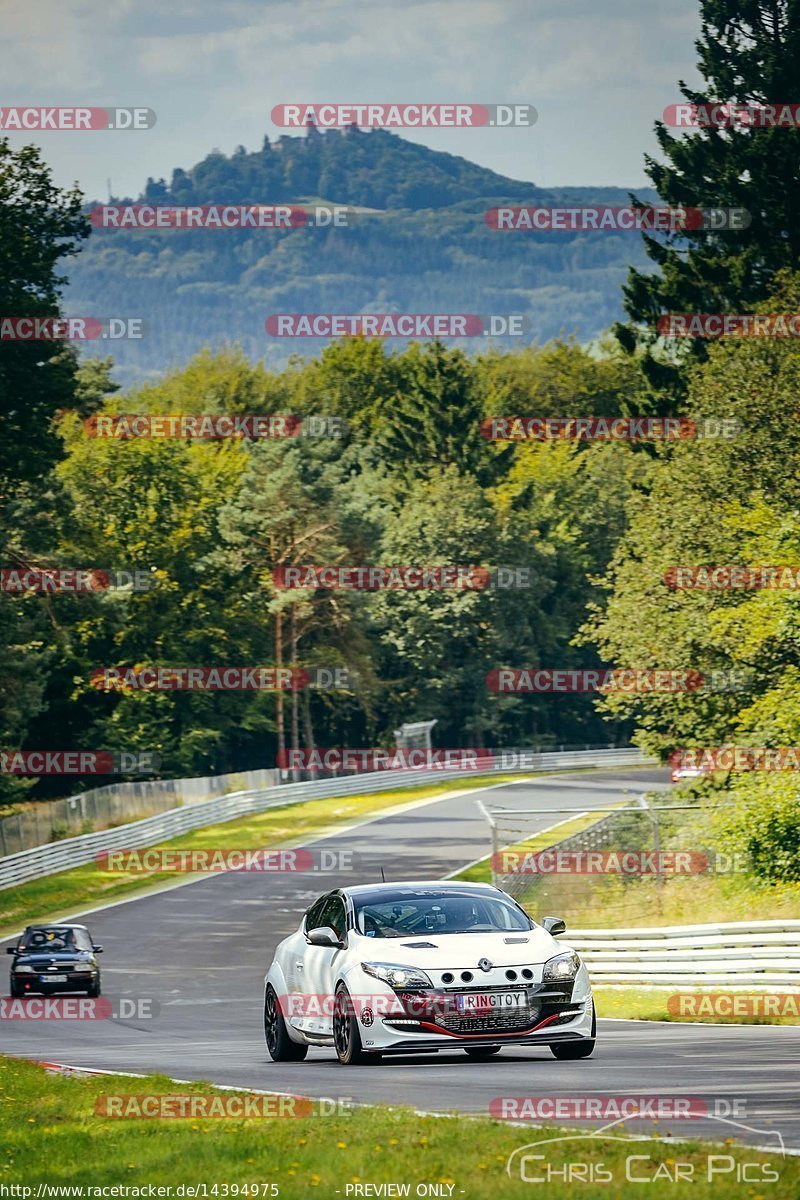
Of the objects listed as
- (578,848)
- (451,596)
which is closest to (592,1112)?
(578,848)

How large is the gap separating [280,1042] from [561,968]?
313 centimetres

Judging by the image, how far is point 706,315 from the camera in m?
57.8

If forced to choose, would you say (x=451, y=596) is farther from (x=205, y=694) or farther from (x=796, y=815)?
(x=796, y=815)

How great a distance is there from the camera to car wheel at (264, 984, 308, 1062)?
15711 mm

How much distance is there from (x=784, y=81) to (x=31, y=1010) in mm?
41805

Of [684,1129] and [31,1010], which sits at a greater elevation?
[684,1129]

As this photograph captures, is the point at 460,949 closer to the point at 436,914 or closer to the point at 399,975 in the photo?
the point at 399,975

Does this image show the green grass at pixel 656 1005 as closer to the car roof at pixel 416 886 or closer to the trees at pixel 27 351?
the car roof at pixel 416 886

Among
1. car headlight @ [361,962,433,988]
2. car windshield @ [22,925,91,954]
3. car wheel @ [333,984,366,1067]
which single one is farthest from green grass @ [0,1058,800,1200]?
car windshield @ [22,925,91,954]

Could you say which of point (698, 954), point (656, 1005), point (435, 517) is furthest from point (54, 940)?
point (435, 517)

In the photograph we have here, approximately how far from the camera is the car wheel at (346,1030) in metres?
14.0

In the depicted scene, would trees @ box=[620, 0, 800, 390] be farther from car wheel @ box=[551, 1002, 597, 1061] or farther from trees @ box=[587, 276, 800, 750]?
car wheel @ box=[551, 1002, 597, 1061]

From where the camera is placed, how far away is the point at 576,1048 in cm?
1430

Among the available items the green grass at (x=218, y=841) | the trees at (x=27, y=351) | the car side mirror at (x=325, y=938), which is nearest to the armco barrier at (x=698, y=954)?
the car side mirror at (x=325, y=938)
